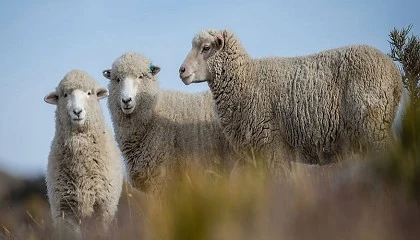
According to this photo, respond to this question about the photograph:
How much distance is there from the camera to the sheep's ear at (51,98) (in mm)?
9812

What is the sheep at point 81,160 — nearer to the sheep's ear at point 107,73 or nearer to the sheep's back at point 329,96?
the sheep's ear at point 107,73

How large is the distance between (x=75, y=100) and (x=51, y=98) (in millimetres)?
870

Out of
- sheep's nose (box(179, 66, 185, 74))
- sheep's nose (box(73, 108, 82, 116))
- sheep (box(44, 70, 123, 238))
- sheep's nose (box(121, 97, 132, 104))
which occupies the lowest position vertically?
sheep (box(44, 70, 123, 238))

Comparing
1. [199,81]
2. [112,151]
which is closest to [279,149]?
[199,81]

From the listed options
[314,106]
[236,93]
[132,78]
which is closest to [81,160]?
[132,78]

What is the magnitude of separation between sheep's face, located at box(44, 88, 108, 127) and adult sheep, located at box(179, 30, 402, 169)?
2.00m

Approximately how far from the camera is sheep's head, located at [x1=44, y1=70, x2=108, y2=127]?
9.09 meters

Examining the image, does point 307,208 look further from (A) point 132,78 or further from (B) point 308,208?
(A) point 132,78

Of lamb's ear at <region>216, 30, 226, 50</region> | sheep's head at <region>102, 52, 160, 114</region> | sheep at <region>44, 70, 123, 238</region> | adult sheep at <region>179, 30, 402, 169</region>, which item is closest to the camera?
sheep at <region>44, 70, 123, 238</region>

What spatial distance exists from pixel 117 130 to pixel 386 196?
29.4 feet

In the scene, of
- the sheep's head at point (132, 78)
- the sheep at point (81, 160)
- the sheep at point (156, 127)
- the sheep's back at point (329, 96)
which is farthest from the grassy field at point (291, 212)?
the sheep's head at point (132, 78)

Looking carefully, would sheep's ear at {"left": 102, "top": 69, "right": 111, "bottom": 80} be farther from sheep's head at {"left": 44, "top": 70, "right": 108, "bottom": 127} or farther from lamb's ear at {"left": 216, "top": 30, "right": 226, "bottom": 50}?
lamb's ear at {"left": 216, "top": 30, "right": 226, "bottom": 50}

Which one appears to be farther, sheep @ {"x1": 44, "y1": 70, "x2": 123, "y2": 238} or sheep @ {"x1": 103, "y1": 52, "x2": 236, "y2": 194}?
sheep @ {"x1": 103, "y1": 52, "x2": 236, "y2": 194}

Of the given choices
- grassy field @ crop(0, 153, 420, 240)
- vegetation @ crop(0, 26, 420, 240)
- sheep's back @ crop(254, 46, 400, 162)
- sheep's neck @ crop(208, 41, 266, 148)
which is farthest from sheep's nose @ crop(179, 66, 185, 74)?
grassy field @ crop(0, 153, 420, 240)
